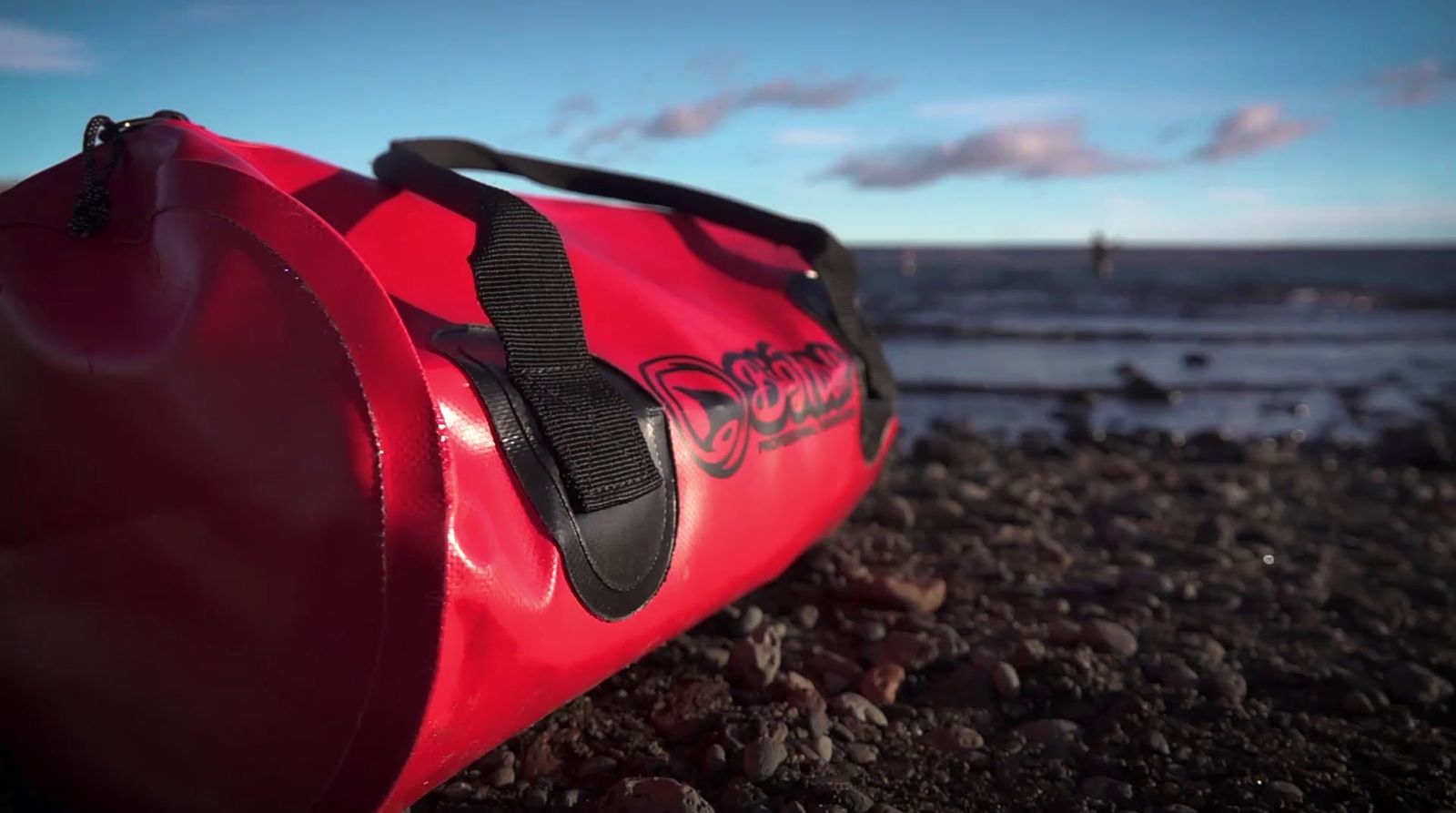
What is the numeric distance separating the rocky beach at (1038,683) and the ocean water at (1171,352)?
9.32 feet

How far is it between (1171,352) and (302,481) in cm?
1056

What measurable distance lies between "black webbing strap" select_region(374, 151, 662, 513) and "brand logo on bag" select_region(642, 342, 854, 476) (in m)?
0.19

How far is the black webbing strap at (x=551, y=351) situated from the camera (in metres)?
1.41

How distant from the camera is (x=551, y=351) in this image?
4.87 feet

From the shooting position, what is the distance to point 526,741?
181cm

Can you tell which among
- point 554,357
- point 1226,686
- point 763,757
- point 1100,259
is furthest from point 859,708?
point 1100,259

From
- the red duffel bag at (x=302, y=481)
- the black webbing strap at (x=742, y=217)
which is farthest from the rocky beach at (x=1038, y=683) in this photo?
the black webbing strap at (x=742, y=217)

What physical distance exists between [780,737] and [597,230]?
4.04 ft

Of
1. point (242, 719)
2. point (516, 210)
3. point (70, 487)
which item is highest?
point (516, 210)

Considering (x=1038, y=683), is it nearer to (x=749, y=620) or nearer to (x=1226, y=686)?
(x=1226, y=686)

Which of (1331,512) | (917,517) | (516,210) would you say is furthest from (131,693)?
(1331,512)

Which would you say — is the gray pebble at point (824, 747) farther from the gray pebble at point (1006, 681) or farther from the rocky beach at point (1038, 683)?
the gray pebble at point (1006, 681)

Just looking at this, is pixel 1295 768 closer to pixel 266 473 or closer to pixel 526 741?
pixel 526 741

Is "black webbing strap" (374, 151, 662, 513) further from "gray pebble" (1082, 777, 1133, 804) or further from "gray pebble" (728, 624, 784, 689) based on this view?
"gray pebble" (1082, 777, 1133, 804)
